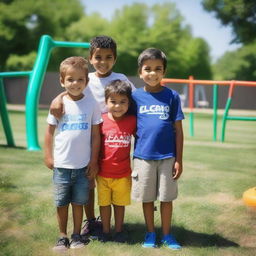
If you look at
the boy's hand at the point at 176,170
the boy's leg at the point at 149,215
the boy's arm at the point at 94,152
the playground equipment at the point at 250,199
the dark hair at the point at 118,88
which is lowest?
the playground equipment at the point at 250,199

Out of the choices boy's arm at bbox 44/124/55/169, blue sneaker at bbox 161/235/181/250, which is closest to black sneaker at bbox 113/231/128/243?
blue sneaker at bbox 161/235/181/250

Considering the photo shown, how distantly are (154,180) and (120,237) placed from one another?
1.62ft

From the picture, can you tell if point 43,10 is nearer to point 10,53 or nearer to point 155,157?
point 10,53

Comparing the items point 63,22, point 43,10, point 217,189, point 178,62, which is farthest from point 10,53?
point 217,189

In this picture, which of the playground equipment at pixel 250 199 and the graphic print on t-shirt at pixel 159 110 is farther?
the playground equipment at pixel 250 199

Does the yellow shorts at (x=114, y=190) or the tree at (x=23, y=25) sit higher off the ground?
the tree at (x=23, y=25)

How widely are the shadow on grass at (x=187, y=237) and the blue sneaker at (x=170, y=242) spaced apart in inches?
3.2

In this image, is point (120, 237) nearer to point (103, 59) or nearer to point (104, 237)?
point (104, 237)

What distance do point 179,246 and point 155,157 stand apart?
655mm

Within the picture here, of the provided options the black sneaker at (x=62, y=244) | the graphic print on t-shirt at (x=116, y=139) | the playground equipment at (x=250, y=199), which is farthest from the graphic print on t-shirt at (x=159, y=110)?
the playground equipment at (x=250, y=199)

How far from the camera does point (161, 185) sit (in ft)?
10.00

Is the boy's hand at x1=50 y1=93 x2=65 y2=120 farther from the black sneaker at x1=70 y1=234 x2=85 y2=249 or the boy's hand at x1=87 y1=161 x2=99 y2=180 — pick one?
the black sneaker at x1=70 y1=234 x2=85 y2=249

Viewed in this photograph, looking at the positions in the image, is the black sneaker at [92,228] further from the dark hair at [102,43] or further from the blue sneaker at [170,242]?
the dark hair at [102,43]

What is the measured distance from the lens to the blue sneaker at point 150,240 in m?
3.01
